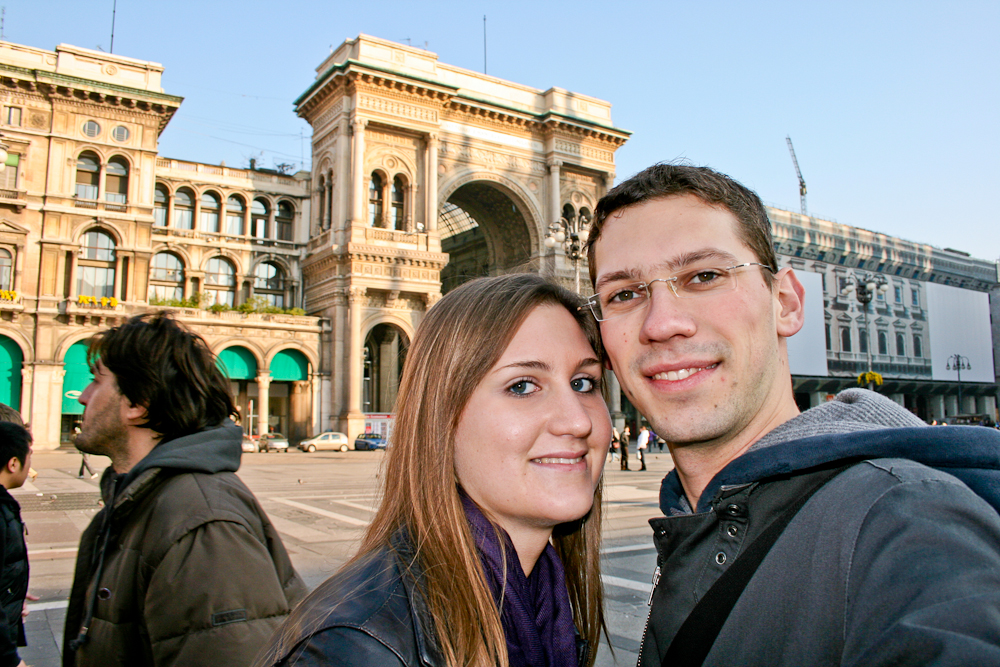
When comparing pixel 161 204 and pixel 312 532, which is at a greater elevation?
pixel 161 204

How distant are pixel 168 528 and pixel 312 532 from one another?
806cm

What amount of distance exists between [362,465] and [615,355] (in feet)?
86.0

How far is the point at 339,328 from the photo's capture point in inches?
1590

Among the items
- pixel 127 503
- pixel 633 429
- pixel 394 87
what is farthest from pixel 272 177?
pixel 127 503

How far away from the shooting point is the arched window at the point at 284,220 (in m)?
46.3

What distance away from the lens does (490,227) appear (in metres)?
50.3

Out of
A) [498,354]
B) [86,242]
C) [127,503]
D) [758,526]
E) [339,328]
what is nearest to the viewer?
[758,526]

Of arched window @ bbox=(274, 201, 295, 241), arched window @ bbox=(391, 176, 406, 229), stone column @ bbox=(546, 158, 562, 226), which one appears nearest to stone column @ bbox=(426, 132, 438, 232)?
arched window @ bbox=(391, 176, 406, 229)

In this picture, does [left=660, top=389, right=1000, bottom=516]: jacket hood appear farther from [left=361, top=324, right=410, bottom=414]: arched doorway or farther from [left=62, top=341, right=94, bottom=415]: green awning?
[left=361, top=324, right=410, bottom=414]: arched doorway

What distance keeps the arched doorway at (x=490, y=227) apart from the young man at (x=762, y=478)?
41.6 m

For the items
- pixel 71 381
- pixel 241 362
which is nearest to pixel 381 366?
pixel 241 362

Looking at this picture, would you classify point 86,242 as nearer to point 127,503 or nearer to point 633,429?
point 633,429

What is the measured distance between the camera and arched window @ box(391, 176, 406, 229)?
42.5m

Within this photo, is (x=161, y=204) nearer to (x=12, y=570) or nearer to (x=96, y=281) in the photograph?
Answer: (x=96, y=281)
